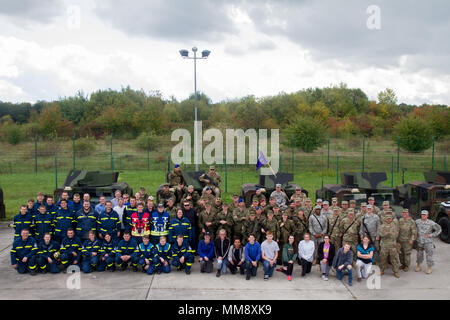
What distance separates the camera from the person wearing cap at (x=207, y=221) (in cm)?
1090

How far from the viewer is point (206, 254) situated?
32.7 feet

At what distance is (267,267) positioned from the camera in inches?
373

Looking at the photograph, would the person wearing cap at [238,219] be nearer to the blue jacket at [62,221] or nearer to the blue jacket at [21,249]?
the blue jacket at [62,221]

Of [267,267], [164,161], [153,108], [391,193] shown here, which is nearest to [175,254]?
[267,267]

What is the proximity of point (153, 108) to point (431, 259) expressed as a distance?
40776 millimetres

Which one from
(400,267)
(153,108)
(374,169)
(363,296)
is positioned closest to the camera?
(363,296)

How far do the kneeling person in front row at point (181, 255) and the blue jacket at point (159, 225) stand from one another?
1.69 ft

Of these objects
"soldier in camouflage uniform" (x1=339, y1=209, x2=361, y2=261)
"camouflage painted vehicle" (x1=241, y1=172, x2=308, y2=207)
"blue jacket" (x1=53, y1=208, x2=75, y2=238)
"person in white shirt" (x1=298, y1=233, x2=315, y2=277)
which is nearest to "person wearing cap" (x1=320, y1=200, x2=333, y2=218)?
"soldier in camouflage uniform" (x1=339, y1=209, x2=361, y2=261)

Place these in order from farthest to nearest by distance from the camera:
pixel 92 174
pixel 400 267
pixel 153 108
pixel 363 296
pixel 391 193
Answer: pixel 153 108, pixel 92 174, pixel 391 193, pixel 400 267, pixel 363 296

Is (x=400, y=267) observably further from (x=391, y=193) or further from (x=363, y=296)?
(x=391, y=193)

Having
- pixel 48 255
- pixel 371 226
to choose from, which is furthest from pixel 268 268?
pixel 48 255

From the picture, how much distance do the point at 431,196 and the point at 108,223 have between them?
10.5m

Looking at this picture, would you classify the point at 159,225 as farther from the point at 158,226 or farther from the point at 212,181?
the point at 212,181

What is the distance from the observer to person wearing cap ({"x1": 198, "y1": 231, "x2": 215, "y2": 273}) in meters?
9.88
